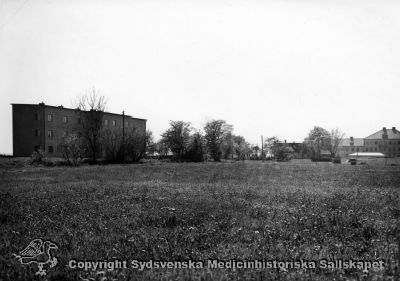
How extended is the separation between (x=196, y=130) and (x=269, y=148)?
65438 millimetres

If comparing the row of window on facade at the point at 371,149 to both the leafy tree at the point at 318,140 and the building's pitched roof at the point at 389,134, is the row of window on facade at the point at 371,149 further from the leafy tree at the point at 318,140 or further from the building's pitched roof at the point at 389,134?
the leafy tree at the point at 318,140

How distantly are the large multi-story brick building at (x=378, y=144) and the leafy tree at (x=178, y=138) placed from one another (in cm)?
10085

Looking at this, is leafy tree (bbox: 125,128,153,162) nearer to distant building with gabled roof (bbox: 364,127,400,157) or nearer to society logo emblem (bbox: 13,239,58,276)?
society logo emblem (bbox: 13,239,58,276)

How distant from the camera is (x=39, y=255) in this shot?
5430 mm

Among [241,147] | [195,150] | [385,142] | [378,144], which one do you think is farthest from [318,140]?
[195,150]

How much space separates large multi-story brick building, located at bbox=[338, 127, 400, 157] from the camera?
146 meters

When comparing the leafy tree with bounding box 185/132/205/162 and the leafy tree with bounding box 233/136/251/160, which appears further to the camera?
the leafy tree with bounding box 233/136/251/160

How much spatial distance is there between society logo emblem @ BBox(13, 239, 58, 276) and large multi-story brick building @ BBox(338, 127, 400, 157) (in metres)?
162

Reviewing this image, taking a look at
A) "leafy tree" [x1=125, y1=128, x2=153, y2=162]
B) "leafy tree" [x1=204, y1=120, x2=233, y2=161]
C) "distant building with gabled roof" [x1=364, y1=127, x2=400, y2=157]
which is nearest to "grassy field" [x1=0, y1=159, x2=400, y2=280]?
"leafy tree" [x1=125, y1=128, x2=153, y2=162]

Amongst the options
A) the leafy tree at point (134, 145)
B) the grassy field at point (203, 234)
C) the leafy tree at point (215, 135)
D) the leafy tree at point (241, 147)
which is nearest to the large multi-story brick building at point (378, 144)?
the leafy tree at point (241, 147)

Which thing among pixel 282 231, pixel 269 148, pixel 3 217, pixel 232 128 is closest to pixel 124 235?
pixel 282 231

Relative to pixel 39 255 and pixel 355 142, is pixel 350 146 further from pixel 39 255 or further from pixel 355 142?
pixel 39 255

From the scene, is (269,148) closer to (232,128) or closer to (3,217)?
(232,128)

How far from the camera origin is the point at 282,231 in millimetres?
6957
